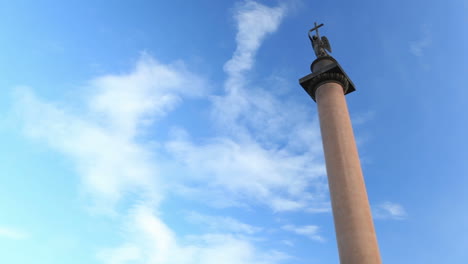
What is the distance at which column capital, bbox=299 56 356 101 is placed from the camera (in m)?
19.2

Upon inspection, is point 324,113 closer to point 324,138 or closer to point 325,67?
point 324,138

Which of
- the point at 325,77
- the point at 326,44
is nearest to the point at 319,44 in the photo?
the point at 326,44

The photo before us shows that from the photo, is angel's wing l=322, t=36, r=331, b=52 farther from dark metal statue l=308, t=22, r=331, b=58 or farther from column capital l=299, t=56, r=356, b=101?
column capital l=299, t=56, r=356, b=101

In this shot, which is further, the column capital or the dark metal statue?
the dark metal statue

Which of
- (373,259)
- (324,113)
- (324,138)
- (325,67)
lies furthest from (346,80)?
(373,259)

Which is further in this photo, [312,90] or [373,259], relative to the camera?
[312,90]

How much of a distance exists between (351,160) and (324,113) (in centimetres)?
295

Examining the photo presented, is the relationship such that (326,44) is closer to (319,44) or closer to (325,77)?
(319,44)

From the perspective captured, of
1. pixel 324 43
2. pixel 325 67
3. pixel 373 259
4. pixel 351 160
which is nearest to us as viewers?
pixel 373 259

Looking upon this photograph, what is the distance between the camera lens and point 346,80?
64.1 ft

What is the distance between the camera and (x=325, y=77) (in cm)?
1928

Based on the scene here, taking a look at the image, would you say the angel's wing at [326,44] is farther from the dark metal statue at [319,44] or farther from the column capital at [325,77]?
the column capital at [325,77]

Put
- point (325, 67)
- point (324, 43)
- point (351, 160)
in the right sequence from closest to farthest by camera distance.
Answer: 1. point (351, 160)
2. point (325, 67)
3. point (324, 43)

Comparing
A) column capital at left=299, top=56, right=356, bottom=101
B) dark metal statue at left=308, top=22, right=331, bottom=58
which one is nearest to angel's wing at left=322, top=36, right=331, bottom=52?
dark metal statue at left=308, top=22, right=331, bottom=58
